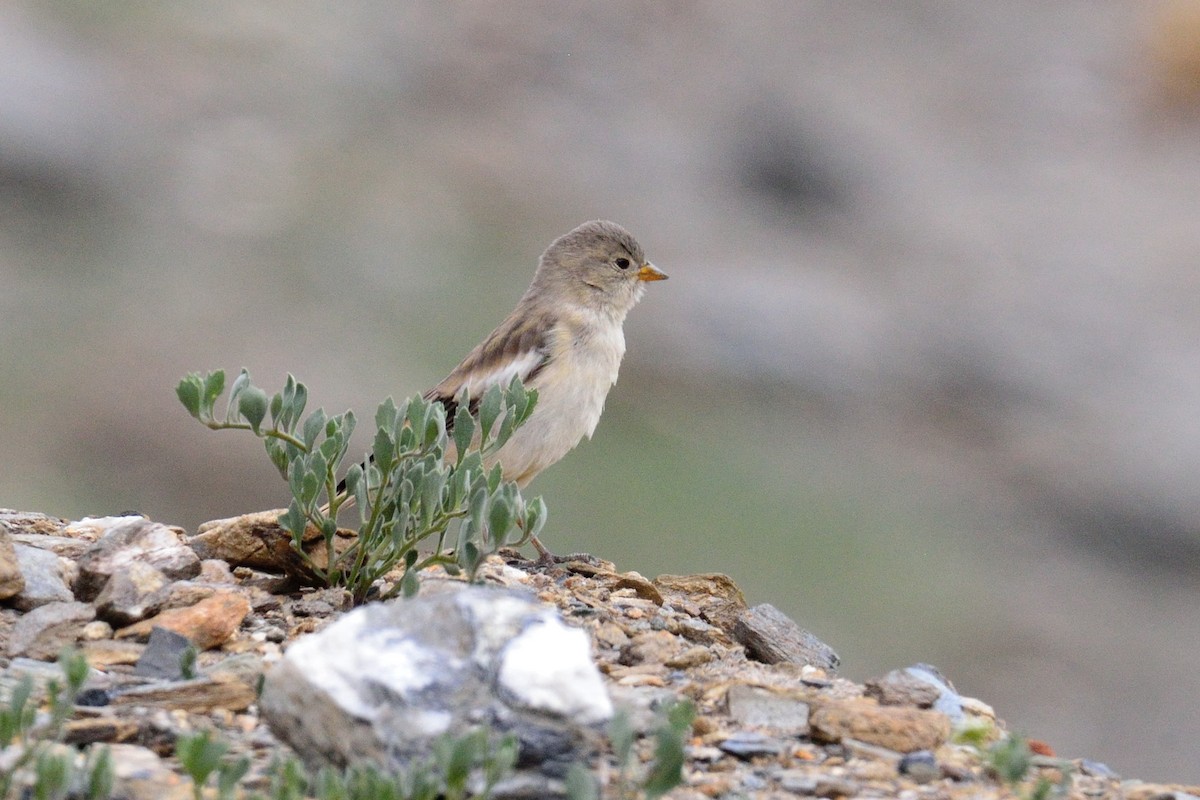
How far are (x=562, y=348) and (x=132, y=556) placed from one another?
122 inches

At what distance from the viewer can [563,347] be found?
716 centimetres

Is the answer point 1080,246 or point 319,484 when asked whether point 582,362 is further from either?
point 1080,246

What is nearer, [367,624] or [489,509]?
[367,624]

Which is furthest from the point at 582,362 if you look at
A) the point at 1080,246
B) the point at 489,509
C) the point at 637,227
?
the point at 1080,246

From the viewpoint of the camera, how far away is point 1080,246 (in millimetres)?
24281

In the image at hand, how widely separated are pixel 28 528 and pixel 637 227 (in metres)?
19.6

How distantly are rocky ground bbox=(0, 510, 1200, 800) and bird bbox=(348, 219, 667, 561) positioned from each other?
1607mm

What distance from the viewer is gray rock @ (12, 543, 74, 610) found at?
4168 millimetres

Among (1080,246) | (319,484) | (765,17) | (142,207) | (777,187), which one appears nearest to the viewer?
(319,484)

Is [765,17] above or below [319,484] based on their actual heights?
above

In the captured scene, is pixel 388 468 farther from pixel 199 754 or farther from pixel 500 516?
pixel 199 754

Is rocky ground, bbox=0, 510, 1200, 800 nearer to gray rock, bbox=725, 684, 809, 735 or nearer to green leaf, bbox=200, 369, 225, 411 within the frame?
gray rock, bbox=725, 684, 809, 735

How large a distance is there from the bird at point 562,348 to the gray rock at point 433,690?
3192 millimetres

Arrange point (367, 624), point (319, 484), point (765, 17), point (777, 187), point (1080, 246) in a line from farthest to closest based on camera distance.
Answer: point (765, 17), point (777, 187), point (1080, 246), point (319, 484), point (367, 624)
